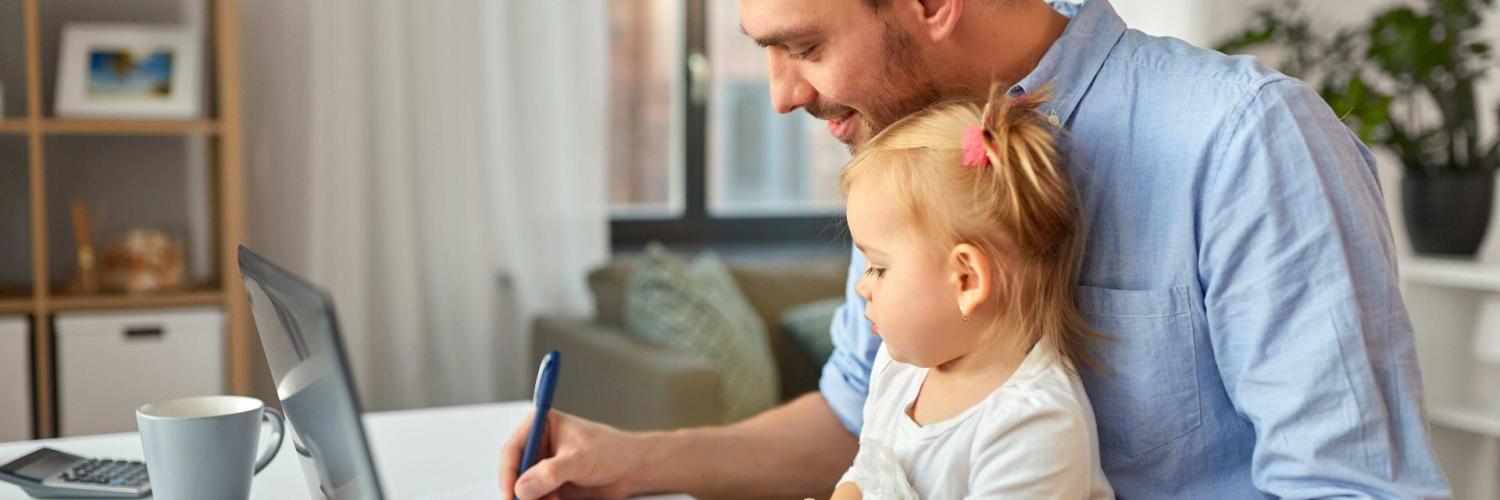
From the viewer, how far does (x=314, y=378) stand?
2.54 ft

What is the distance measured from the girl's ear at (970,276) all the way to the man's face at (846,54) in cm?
25

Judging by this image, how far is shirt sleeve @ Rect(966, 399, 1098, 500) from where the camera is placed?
938 mm

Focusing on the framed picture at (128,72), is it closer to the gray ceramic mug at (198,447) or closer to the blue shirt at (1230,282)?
the gray ceramic mug at (198,447)

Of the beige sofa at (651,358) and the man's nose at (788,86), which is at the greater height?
the man's nose at (788,86)

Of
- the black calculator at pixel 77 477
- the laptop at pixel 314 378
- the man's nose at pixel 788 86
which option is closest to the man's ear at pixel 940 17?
the man's nose at pixel 788 86

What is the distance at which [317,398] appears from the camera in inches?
31.1

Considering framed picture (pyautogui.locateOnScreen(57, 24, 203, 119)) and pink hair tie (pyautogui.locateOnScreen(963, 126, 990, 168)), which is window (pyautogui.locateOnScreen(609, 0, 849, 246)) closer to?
framed picture (pyautogui.locateOnScreen(57, 24, 203, 119))

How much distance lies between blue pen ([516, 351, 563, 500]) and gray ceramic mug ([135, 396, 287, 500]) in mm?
218

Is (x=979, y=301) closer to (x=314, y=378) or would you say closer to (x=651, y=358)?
(x=314, y=378)

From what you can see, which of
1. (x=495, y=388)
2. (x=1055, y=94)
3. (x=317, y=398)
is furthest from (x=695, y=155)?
(x=317, y=398)

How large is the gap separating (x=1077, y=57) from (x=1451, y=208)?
244cm

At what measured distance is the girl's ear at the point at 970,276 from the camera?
99 cm

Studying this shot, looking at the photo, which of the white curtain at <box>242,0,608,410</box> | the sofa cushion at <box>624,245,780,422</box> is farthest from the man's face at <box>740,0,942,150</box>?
the white curtain at <box>242,0,608,410</box>

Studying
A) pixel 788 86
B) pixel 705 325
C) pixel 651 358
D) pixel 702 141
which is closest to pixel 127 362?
pixel 651 358
